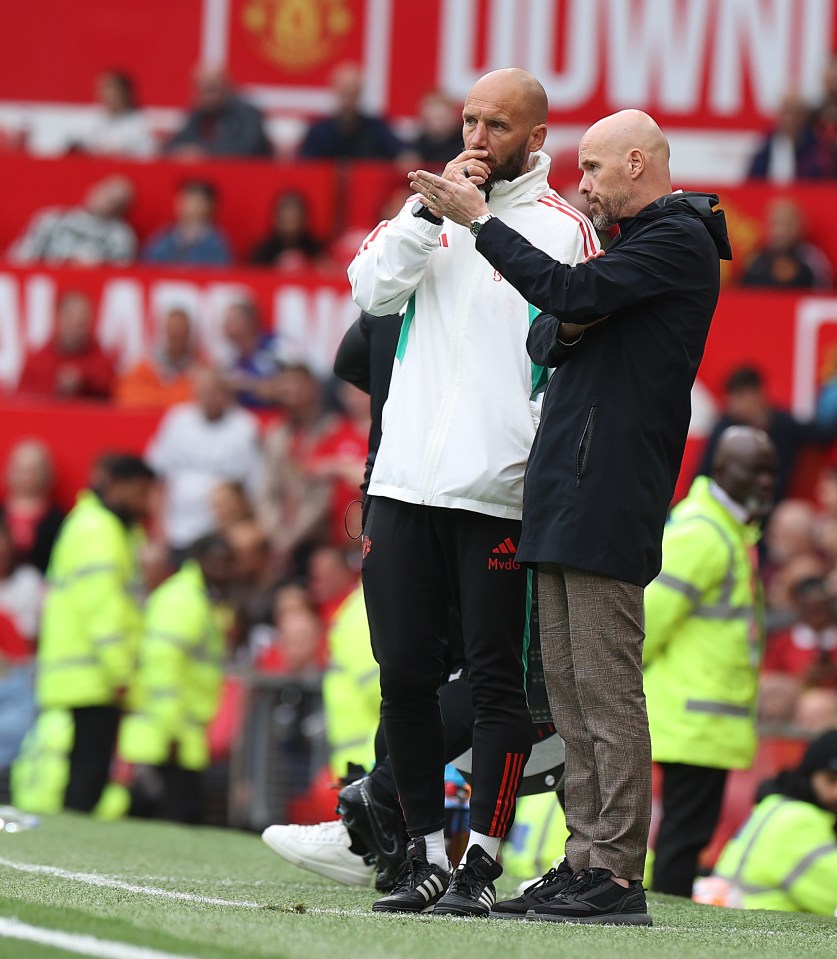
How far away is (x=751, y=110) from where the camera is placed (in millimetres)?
17109

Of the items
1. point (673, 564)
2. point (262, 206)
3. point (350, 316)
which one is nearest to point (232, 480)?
point (350, 316)

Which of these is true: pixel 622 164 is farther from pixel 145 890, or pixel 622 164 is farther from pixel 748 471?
pixel 748 471

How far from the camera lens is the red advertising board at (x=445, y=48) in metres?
17.1

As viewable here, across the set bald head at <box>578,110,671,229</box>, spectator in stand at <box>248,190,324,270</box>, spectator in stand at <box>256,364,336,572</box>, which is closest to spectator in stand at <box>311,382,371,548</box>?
spectator in stand at <box>256,364,336,572</box>

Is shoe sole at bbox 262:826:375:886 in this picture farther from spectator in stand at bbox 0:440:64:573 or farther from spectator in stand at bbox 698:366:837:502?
spectator in stand at bbox 0:440:64:573

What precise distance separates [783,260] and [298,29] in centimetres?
648

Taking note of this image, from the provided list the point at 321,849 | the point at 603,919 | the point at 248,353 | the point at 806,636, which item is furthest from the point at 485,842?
the point at 248,353

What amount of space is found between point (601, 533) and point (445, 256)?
92cm

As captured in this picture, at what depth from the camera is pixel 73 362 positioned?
1400 centimetres

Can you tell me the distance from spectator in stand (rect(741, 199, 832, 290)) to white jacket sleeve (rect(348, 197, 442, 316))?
27.3 ft

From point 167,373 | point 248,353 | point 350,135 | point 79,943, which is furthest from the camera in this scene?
point 350,135

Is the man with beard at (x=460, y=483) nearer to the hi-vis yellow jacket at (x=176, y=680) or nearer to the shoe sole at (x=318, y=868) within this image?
the shoe sole at (x=318, y=868)

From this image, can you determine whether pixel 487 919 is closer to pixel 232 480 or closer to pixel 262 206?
pixel 232 480

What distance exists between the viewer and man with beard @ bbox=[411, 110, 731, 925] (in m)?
4.97
